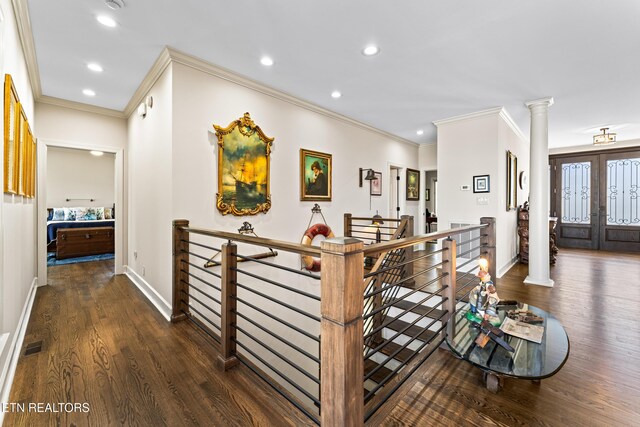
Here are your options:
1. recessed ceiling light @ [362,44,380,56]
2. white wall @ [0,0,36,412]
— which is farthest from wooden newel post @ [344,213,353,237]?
white wall @ [0,0,36,412]

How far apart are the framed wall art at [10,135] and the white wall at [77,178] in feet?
18.7

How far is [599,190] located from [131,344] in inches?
380

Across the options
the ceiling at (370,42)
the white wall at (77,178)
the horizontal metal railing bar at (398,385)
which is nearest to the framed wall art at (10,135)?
the ceiling at (370,42)

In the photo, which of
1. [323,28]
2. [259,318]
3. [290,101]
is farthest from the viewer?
[290,101]

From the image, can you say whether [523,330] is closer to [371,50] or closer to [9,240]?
[371,50]

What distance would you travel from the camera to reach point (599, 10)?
7.23 feet

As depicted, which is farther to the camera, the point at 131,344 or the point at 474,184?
the point at 474,184

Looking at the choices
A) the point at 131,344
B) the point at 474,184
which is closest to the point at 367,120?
the point at 474,184

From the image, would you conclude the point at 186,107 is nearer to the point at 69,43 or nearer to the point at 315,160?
the point at 69,43

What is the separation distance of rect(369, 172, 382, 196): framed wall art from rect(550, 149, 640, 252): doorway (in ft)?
17.1

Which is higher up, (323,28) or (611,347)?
(323,28)

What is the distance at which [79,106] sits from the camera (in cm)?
415

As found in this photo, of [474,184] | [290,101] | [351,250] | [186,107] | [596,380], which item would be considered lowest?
[596,380]

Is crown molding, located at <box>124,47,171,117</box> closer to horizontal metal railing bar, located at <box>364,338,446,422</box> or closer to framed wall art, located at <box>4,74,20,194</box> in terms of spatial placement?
framed wall art, located at <box>4,74,20,194</box>
